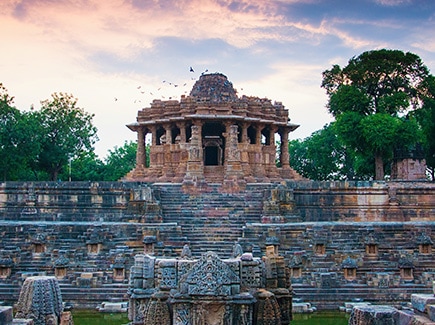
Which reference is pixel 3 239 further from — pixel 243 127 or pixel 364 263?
pixel 243 127

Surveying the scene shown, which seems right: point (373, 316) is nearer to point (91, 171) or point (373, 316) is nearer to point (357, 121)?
point (357, 121)

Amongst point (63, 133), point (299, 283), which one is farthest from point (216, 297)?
point (63, 133)

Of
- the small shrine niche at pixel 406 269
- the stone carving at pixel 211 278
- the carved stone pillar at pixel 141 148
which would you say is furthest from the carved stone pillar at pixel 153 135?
the stone carving at pixel 211 278

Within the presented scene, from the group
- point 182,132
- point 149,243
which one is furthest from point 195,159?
point 149,243

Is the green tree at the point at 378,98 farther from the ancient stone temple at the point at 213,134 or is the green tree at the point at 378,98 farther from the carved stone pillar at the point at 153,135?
the carved stone pillar at the point at 153,135

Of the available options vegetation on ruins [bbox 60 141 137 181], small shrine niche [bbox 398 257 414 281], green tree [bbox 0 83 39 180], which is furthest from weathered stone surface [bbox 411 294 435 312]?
vegetation on ruins [bbox 60 141 137 181]

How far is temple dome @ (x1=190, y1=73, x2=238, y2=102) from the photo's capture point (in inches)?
1010

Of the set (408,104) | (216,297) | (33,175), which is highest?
(408,104)

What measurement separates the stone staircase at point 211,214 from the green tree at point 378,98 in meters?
8.33

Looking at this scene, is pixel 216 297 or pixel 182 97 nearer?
pixel 216 297

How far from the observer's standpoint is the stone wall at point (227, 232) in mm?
13758

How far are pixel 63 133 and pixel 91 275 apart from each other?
20752mm

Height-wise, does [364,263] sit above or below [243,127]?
below

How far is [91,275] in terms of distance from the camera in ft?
45.2
